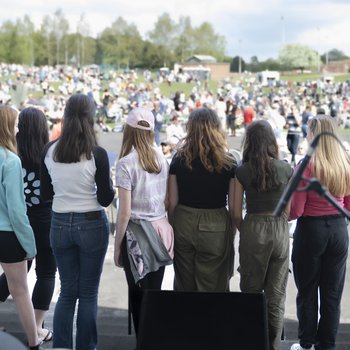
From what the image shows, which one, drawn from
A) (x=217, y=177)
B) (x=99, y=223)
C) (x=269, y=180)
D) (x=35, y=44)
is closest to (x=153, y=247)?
(x=99, y=223)

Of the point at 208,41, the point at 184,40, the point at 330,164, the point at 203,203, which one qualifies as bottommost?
the point at 203,203

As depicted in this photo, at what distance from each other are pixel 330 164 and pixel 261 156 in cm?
43

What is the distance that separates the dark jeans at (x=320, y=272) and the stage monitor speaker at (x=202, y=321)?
0.55 m

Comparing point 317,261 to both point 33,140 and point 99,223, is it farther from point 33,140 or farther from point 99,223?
point 33,140

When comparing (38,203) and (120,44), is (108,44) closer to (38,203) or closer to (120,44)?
(120,44)

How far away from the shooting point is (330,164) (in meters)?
3.46

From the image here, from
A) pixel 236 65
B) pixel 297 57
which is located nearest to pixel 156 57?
pixel 236 65

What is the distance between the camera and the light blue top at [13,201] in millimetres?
3424

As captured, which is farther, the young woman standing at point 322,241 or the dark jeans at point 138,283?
the dark jeans at point 138,283

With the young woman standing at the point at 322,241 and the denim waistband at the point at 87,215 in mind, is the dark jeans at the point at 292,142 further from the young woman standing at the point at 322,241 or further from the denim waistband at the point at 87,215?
the denim waistband at the point at 87,215

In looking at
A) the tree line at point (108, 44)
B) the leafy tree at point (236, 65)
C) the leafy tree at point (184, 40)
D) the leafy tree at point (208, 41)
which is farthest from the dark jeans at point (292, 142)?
the leafy tree at point (208, 41)

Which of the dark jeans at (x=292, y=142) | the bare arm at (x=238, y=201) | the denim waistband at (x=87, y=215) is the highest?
the bare arm at (x=238, y=201)

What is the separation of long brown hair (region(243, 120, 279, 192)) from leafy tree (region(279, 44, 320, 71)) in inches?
4290

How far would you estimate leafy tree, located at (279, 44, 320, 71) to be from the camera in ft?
366
